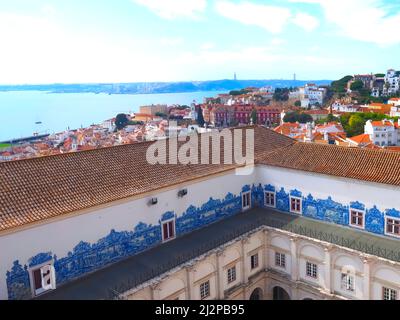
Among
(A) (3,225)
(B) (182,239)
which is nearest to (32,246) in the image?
(A) (3,225)

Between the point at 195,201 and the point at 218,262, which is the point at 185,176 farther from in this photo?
the point at 218,262

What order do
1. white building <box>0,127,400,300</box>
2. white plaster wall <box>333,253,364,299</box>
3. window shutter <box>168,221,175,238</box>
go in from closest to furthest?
white building <box>0,127,400,300</box> < white plaster wall <box>333,253,364,299</box> < window shutter <box>168,221,175,238</box>

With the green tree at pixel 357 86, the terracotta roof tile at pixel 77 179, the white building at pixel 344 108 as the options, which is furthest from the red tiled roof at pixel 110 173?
the green tree at pixel 357 86

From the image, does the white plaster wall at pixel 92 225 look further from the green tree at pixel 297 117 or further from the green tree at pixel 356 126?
the green tree at pixel 297 117

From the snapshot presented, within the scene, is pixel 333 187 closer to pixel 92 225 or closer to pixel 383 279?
pixel 383 279

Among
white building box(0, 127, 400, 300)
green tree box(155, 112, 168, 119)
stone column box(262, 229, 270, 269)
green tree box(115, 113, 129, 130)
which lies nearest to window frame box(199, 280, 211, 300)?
white building box(0, 127, 400, 300)

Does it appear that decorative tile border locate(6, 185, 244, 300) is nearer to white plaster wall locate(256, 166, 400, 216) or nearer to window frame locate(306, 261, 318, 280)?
white plaster wall locate(256, 166, 400, 216)
